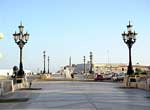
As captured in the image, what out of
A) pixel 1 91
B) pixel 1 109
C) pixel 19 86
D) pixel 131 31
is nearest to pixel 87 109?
pixel 1 109

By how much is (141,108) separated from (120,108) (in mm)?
1014

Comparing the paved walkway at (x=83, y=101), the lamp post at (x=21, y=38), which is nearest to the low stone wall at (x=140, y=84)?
the paved walkway at (x=83, y=101)

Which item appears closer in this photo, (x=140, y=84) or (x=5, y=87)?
(x=5, y=87)

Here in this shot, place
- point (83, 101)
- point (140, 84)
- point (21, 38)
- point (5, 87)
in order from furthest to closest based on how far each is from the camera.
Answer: point (21, 38) < point (140, 84) < point (5, 87) < point (83, 101)

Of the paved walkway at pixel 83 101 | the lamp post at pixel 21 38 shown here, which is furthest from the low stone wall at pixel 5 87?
the lamp post at pixel 21 38

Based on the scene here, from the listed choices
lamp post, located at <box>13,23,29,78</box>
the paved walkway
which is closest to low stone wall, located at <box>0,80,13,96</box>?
the paved walkway

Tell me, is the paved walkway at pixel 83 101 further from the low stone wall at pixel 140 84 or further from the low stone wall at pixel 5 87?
the low stone wall at pixel 140 84

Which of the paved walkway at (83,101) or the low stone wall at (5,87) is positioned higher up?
the low stone wall at (5,87)

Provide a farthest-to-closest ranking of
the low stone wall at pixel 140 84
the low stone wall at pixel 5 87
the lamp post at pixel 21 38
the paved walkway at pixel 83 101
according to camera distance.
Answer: the lamp post at pixel 21 38
the low stone wall at pixel 140 84
the low stone wall at pixel 5 87
the paved walkway at pixel 83 101

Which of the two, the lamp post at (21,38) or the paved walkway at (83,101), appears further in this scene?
the lamp post at (21,38)

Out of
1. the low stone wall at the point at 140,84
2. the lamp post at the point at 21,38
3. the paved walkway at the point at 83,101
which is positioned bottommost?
the paved walkway at the point at 83,101

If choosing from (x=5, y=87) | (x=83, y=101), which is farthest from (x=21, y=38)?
(x=83, y=101)

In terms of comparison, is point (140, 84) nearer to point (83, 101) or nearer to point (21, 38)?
point (21, 38)

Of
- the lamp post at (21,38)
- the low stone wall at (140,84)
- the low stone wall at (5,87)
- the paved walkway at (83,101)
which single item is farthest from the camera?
the lamp post at (21,38)
